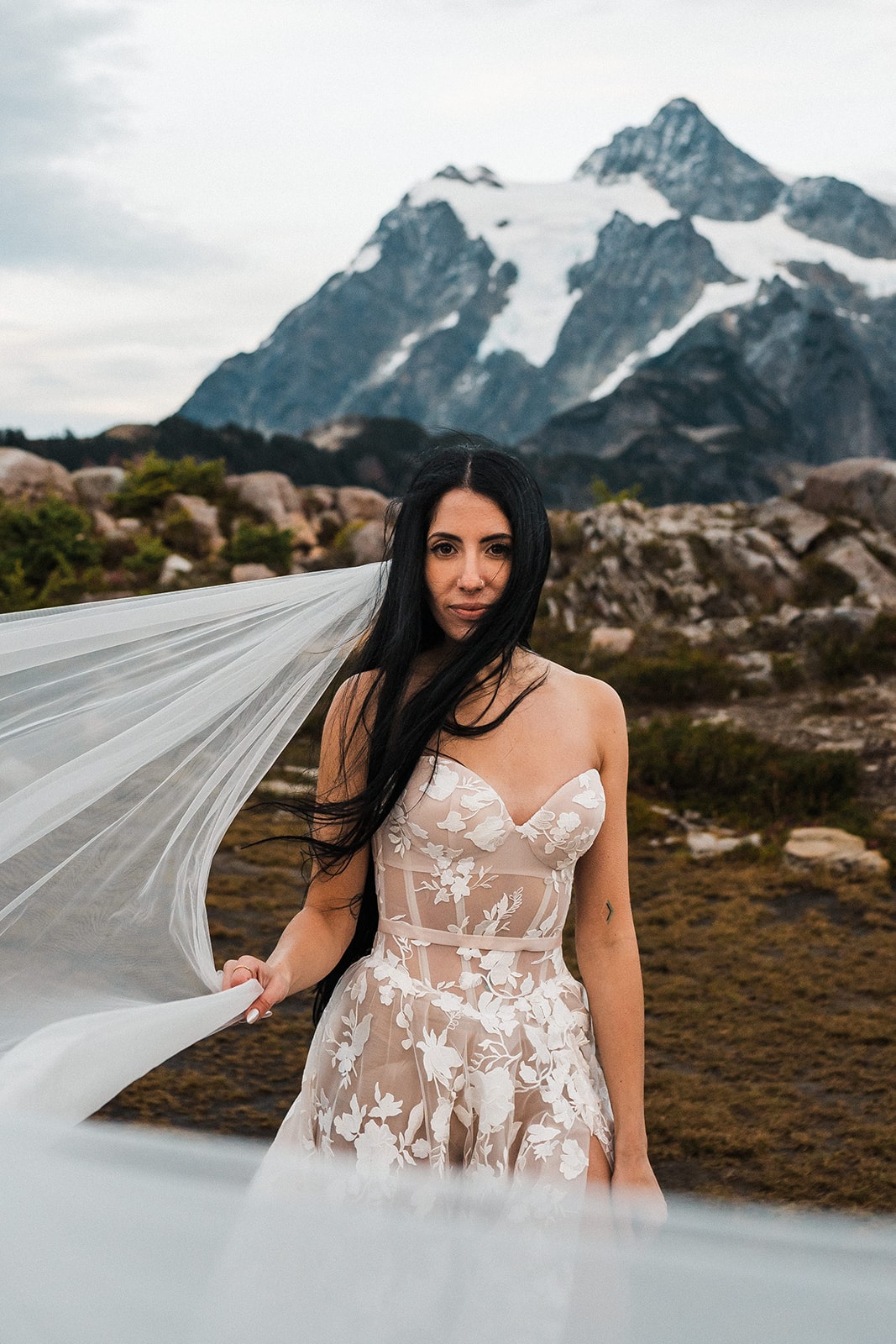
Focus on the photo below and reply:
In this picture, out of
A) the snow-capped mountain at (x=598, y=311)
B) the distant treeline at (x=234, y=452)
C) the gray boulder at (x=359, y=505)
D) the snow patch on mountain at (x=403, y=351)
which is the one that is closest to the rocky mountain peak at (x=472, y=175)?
the snow-capped mountain at (x=598, y=311)

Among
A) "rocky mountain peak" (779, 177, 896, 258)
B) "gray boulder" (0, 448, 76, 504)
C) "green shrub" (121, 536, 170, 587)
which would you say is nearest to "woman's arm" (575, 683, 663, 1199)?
"green shrub" (121, 536, 170, 587)

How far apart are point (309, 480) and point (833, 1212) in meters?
45.3

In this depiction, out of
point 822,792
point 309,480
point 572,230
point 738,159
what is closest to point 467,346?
point 572,230

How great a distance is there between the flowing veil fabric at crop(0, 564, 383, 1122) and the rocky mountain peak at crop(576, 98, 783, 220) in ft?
492

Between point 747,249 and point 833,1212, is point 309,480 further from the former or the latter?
point 747,249

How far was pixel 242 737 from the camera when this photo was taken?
217cm

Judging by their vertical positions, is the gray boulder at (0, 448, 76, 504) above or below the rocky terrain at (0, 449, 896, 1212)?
above

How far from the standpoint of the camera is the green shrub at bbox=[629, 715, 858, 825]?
26.8 feet

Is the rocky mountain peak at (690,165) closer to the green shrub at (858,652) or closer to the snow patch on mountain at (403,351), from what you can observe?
the snow patch on mountain at (403,351)

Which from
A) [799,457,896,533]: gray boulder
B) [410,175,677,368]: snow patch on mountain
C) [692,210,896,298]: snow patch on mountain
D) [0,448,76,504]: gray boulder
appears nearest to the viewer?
[799,457,896,533]: gray boulder

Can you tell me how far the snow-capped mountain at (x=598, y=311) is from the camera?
97.6 meters

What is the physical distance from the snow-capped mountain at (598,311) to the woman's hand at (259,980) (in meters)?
84.8

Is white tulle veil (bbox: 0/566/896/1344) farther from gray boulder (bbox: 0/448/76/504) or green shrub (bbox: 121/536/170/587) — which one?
gray boulder (bbox: 0/448/76/504)

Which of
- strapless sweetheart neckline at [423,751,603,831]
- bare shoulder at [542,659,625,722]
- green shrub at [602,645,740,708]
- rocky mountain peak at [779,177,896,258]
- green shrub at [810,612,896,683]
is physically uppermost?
rocky mountain peak at [779,177,896,258]
